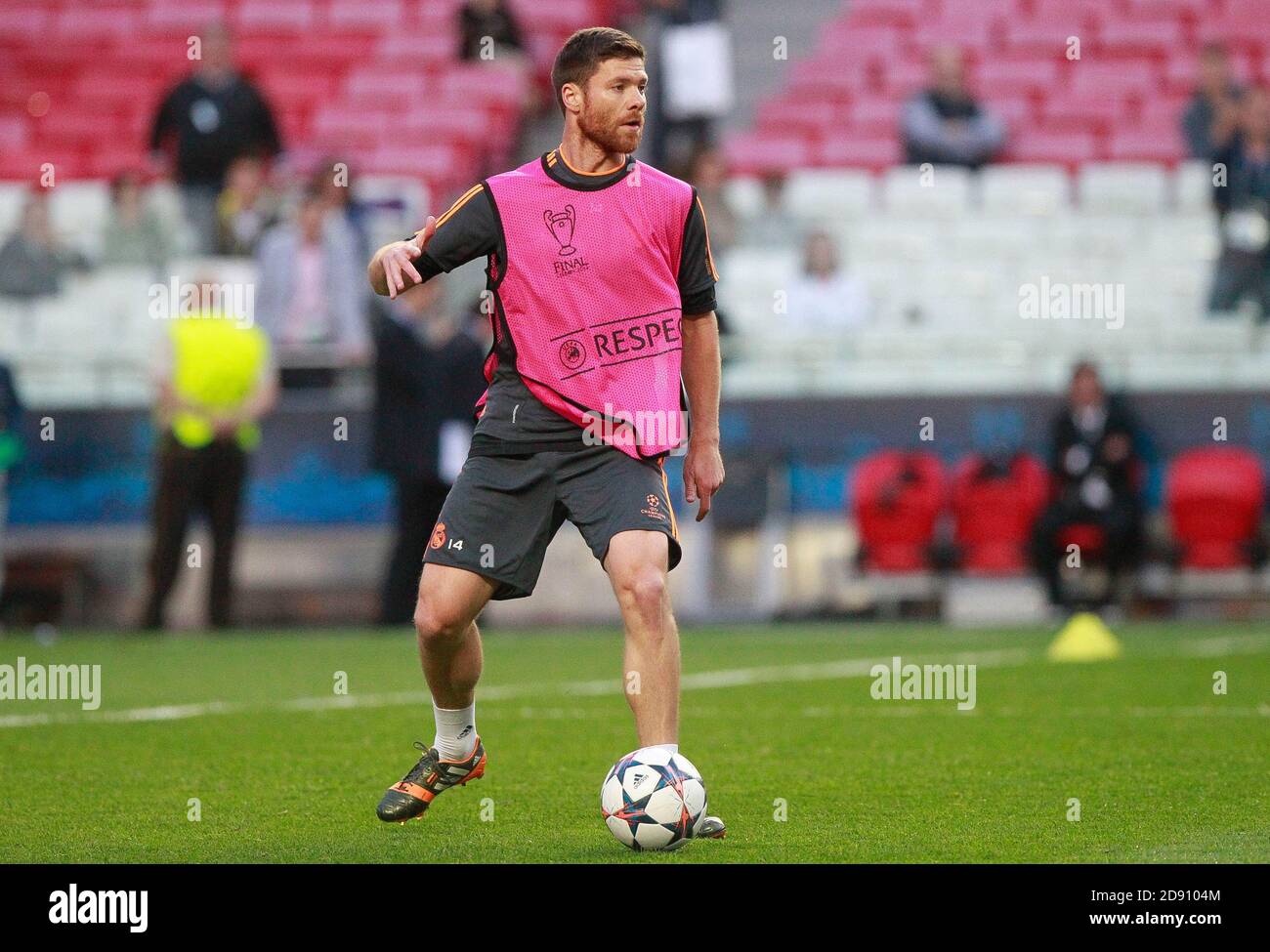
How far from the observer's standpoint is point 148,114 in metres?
20.2

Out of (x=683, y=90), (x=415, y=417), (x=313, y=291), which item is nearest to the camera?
(x=415, y=417)

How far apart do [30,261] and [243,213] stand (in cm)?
175

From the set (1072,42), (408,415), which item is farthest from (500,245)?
(1072,42)

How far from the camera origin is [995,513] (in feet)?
48.1

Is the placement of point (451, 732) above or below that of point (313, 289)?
below

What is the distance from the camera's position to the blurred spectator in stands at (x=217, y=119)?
17.1 metres

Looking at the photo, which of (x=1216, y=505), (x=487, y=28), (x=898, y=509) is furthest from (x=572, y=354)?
(x=487, y=28)

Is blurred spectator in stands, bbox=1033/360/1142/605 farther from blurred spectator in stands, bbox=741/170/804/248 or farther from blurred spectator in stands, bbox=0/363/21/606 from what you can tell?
blurred spectator in stands, bbox=0/363/21/606

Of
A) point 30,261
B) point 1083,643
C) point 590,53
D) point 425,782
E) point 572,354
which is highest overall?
point 30,261

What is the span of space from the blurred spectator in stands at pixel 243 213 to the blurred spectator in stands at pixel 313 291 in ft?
1.27

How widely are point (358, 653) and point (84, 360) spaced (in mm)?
4328

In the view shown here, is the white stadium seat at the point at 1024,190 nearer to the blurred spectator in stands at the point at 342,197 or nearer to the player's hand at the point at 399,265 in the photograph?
the blurred spectator in stands at the point at 342,197

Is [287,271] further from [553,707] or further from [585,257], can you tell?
[585,257]

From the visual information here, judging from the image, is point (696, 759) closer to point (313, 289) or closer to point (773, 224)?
point (313, 289)
